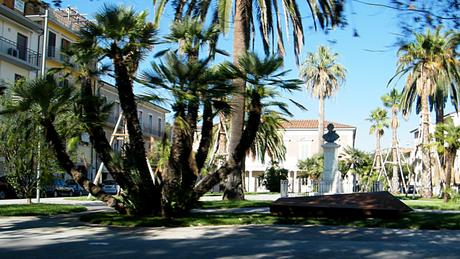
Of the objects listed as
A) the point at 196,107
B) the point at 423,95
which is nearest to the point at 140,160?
the point at 196,107

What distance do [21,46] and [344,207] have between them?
3337cm

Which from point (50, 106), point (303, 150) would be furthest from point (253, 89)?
point (303, 150)

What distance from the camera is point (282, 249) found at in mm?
10195

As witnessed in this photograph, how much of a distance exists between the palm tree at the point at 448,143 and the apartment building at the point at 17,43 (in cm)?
2877

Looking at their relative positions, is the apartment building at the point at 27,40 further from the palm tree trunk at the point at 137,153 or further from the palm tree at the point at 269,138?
the palm tree trunk at the point at 137,153

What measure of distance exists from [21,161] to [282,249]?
1563 centimetres

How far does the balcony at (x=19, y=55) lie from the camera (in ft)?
131

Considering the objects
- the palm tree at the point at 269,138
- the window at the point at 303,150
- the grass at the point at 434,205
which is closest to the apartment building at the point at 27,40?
the palm tree at the point at 269,138

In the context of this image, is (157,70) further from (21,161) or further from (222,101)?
(21,161)

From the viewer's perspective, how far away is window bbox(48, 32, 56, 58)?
4612 cm

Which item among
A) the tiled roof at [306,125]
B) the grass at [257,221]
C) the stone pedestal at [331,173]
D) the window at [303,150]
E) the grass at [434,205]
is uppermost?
the tiled roof at [306,125]

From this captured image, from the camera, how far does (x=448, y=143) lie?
3616cm

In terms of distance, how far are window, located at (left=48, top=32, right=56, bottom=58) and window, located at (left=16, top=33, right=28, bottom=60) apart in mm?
3072

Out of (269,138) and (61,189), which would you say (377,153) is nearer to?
(269,138)
